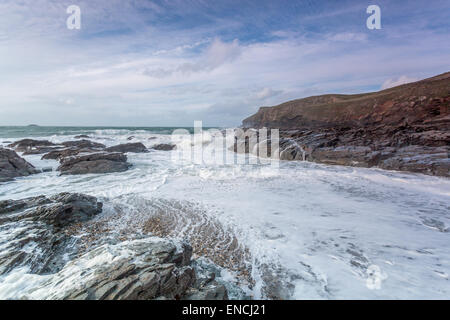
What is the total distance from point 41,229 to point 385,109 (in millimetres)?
28083

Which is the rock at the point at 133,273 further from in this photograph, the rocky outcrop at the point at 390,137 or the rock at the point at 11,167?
the rocky outcrop at the point at 390,137

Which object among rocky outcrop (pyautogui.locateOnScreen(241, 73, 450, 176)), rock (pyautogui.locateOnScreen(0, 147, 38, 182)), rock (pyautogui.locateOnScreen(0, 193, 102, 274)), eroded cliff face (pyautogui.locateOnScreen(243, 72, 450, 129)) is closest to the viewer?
rock (pyautogui.locateOnScreen(0, 193, 102, 274))

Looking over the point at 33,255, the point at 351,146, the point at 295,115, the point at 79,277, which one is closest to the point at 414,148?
the point at 351,146

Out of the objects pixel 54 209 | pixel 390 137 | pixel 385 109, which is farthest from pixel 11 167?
pixel 385 109

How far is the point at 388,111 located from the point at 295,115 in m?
15.7

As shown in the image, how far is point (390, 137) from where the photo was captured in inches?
501

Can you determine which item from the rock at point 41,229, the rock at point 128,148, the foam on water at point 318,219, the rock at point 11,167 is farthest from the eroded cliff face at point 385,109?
the rock at point 11,167

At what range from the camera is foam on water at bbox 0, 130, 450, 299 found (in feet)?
9.71

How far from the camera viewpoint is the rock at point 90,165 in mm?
10273

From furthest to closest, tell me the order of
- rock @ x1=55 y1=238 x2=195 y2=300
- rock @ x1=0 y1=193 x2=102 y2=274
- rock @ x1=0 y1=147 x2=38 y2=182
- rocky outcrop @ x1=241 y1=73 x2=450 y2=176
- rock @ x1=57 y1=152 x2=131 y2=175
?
rocky outcrop @ x1=241 y1=73 x2=450 y2=176 → rock @ x1=57 y1=152 x2=131 y2=175 → rock @ x1=0 y1=147 x2=38 y2=182 → rock @ x1=0 y1=193 x2=102 y2=274 → rock @ x1=55 y1=238 x2=195 y2=300

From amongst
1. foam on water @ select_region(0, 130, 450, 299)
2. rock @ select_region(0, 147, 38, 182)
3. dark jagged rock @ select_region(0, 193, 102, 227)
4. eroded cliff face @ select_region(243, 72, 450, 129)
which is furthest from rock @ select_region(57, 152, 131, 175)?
eroded cliff face @ select_region(243, 72, 450, 129)

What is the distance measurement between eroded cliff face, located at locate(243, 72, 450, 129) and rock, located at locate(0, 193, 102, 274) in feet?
71.3

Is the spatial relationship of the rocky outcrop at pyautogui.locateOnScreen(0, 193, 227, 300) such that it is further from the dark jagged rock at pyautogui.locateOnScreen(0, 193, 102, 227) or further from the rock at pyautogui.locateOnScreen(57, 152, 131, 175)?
the rock at pyautogui.locateOnScreen(57, 152, 131, 175)

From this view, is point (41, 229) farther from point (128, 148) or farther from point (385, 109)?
point (385, 109)
